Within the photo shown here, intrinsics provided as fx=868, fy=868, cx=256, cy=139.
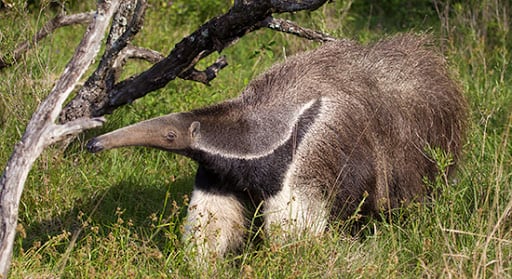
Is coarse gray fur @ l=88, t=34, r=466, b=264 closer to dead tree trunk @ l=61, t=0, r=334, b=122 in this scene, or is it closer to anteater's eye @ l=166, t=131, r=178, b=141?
anteater's eye @ l=166, t=131, r=178, b=141

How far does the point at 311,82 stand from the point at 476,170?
138cm

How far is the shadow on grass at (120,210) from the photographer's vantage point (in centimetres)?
607

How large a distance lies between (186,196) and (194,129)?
1.39 ft

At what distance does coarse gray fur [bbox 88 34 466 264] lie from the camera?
5.39 m

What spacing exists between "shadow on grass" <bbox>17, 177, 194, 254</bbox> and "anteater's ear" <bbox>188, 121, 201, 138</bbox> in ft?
2.32

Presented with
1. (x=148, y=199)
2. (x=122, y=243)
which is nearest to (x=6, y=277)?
(x=122, y=243)

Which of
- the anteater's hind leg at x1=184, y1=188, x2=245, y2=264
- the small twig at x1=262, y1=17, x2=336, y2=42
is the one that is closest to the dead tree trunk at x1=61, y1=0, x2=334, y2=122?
the small twig at x1=262, y1=17, x2=336, y2=42

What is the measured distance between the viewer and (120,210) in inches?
250

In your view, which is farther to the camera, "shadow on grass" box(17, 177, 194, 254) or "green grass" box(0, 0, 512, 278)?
"shadow on grass" box(17, 177, 194, 254)

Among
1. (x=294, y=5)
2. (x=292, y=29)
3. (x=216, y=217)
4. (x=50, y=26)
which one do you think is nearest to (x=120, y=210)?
(x=216, y=217)

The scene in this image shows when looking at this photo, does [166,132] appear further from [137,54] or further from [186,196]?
[137,54]

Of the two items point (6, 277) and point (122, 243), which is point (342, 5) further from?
point (6, 277)

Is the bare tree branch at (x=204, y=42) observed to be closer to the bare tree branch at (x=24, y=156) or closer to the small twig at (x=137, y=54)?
the small twig at (x=137, y=54)

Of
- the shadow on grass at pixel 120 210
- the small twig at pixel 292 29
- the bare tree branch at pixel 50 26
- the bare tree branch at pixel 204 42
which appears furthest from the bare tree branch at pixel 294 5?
the bare tree branch at pixel 50 26
